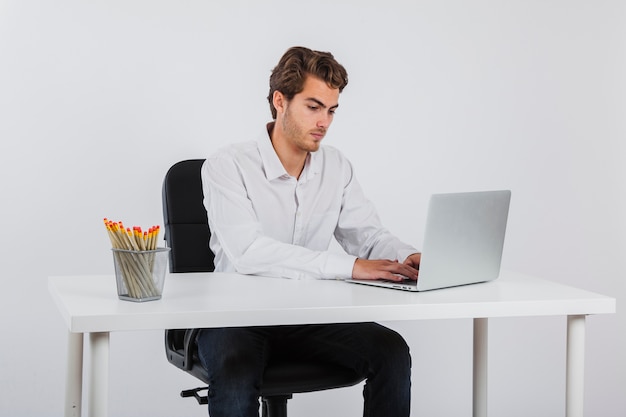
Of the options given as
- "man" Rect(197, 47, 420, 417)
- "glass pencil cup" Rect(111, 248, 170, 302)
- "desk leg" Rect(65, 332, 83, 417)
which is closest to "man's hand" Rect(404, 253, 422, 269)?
"man" Rect(197, 47, 420, 417)

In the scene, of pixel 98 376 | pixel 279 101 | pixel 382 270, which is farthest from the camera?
pixel 279 101

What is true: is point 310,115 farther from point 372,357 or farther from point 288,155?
point 372,357

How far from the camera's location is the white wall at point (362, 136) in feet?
10.2

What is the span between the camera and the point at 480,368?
7.72ft

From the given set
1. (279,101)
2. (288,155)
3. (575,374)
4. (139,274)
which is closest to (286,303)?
(139,274)

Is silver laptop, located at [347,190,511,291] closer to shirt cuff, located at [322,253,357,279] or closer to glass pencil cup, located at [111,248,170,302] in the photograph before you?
shirt cuff, located at [322,253,357,279]

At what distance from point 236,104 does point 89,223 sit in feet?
2.24

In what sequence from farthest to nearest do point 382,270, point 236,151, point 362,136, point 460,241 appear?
point 362,136 < point 236,151 < point 382,270 < point 460,241

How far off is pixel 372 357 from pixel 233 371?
1.10ft

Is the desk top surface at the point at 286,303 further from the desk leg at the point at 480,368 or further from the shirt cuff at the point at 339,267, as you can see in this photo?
the desk leg at the point at 480,368

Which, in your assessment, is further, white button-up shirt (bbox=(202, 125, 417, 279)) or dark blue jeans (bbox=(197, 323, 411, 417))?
white button-up shirt (bbox=(202, 125, 417, 279))

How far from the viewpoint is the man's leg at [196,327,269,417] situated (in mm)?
1891

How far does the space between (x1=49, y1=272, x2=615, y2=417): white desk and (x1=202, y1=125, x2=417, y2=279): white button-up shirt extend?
57mm

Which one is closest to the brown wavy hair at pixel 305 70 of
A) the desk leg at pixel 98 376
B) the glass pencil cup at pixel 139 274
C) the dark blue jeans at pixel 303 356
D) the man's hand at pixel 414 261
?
the man's hand at pixel 414 261
